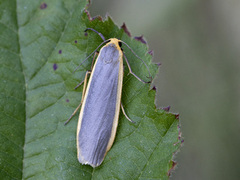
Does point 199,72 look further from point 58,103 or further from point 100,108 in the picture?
point 58,103

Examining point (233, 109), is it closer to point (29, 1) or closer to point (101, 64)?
point (101, 64)

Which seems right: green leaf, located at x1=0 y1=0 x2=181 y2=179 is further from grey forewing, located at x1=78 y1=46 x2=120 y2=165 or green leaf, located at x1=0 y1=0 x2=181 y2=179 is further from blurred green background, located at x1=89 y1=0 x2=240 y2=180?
blurred green background, located at x1=89 y1=0 x2=240 y2=180

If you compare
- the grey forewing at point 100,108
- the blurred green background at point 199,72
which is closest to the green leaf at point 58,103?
the grey forewing at point 100,108

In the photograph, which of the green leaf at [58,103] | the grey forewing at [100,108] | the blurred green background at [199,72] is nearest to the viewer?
the green leaf at [58,103]

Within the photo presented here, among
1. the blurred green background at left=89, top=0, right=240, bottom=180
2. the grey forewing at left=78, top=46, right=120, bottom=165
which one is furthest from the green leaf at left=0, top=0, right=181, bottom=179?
the blurred green background at left=89, top=0, right=240, bottom=180

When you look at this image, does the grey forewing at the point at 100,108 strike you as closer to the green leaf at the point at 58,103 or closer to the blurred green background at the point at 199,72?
the green leaf at the point at 58,103

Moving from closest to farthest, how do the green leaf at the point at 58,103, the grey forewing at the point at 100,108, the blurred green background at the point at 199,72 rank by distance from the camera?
the green leaf at the point at 58,103 < the grey forewing at the point at 100,108 < the blurred green background at the point at 199,72

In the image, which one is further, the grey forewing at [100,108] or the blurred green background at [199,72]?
the blurred green background at [199,72]

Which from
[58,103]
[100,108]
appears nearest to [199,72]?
[100,108]
